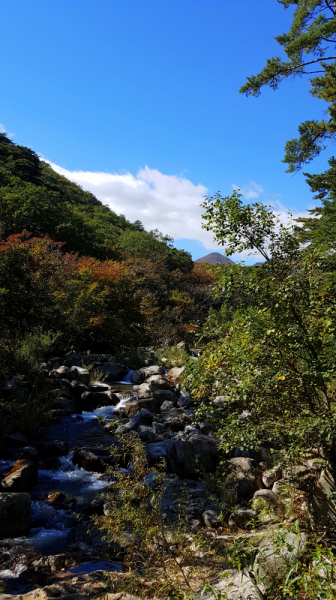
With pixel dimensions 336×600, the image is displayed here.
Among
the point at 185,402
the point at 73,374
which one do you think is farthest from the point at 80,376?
the point at 185,402

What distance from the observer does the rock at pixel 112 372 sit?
13.1m

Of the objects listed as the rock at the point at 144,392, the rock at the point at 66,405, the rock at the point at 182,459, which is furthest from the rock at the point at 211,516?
the rock at the point at 144,392

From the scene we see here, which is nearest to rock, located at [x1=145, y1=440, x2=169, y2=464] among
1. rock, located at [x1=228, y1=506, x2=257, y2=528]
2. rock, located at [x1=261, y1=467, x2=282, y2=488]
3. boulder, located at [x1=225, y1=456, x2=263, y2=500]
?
boulder, located at [x1=225, y1=456, x2=263, y2=500]

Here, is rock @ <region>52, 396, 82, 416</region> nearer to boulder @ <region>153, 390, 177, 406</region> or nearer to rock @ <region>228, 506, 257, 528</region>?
boulder @ <region>153, 390, 177, 406</region>

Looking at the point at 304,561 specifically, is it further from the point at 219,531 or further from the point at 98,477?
the point at 98,477

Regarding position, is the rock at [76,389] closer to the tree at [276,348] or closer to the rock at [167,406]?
the rock at [167,406]

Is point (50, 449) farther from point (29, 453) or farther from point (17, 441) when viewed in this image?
point (17, 441)

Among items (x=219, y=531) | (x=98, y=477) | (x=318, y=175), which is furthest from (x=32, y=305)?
(x=318, y=175)

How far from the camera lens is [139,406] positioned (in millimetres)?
9539

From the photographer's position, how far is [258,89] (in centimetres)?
1010

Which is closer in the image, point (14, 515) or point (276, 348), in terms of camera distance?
point (276, 348)

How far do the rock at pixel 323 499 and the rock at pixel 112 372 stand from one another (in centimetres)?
982

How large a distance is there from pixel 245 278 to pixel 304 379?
1.15m

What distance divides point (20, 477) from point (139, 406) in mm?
4345
